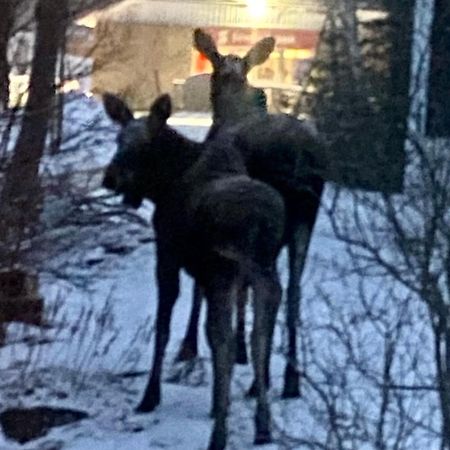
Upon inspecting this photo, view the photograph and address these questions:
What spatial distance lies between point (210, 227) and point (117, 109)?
0.93m

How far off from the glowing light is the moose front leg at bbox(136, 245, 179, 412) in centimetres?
844

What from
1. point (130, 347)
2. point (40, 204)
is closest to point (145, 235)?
point (130, 347)

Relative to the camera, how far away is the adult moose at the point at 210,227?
539 centimetres

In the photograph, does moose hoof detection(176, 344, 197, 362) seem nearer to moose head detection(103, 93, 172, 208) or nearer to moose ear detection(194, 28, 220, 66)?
moose head detection(103, 93, 172, 208)

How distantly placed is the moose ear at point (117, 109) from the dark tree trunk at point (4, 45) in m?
0.52

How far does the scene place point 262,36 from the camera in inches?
547

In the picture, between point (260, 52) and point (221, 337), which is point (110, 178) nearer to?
point (221, 337)

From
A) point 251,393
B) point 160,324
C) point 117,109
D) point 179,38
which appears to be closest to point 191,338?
point 251,393

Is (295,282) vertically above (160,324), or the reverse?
(295,282)

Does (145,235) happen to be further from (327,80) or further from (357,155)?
(327,80)

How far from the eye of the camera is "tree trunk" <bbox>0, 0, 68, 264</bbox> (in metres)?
6.27

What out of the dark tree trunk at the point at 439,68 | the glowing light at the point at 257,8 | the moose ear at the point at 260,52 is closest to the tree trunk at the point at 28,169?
the moose ear at the point at 260,52

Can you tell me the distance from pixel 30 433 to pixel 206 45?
7.90 ft

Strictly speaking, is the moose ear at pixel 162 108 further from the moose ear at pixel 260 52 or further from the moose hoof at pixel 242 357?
the moose hoof at pixel 242 357
